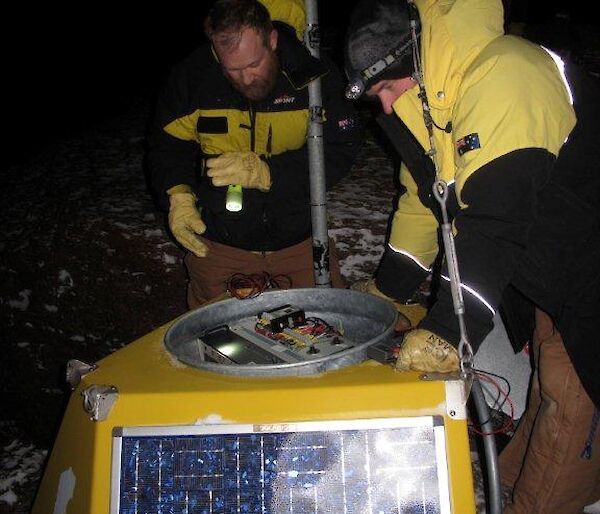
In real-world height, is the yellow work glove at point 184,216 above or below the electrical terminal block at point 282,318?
above

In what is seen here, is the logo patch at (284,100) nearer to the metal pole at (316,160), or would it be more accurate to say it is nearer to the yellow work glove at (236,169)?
the metal pole at (316,160)

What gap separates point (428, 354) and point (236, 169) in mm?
1457

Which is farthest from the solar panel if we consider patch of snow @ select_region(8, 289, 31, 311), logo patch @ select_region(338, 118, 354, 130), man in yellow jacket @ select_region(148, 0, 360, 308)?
patch of snow @ select_region(8, 289, 31, 311)

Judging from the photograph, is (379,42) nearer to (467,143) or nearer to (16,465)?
(467,143)

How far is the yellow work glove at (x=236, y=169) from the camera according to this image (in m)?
2.86

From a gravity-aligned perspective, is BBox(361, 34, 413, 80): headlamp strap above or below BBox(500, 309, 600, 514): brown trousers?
above

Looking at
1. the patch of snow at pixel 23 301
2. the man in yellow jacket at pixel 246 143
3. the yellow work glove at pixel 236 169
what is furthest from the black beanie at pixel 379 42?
the patch of snow at pixel 23 301

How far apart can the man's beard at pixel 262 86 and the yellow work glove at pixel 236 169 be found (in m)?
0.27

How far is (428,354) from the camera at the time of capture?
5.73ft

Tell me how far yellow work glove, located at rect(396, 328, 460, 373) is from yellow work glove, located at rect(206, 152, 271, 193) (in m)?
1.39

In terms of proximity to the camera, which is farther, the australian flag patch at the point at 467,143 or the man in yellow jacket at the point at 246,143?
the man in yellow jacket at the point at 246,143

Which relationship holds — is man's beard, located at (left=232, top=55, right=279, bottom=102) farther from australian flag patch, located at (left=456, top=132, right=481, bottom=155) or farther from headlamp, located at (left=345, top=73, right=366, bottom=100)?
australian flag patch, located at (left=456, top=132, right=481, bottom=155)

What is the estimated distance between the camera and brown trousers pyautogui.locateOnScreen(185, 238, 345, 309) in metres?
3.17

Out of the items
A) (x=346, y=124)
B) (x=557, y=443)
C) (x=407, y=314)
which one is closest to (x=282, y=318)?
(x=407, y=314)
